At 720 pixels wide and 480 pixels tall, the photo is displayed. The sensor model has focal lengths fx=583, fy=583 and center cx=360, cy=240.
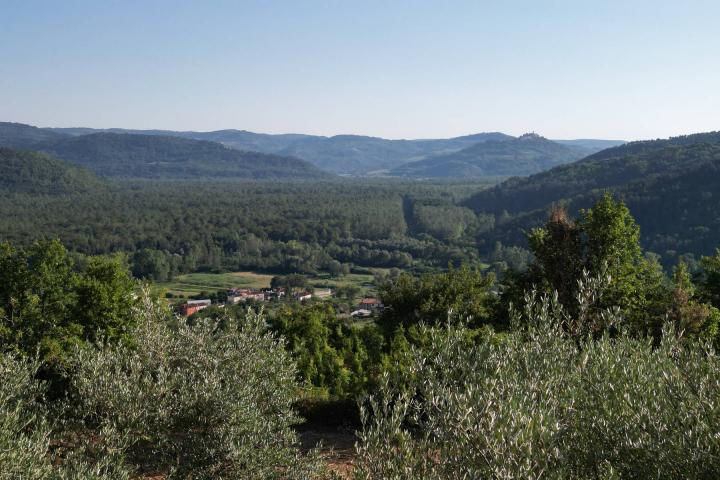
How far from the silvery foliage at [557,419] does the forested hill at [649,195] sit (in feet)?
121

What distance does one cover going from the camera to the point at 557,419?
22.0ft

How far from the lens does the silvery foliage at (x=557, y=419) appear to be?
5.79 meters

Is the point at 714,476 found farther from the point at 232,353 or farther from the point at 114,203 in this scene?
the point at 114,203

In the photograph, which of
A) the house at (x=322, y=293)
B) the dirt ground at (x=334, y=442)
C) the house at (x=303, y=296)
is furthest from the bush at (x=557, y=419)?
the house at (x=322, y=293)

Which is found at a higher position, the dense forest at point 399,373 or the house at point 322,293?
the dense forest at point 399,373

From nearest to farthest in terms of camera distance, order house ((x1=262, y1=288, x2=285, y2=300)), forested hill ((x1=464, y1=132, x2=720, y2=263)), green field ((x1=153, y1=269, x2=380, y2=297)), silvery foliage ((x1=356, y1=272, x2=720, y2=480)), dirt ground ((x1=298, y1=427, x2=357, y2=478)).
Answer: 1. silvery foliage ((x1=356, y1=272, x2=720, y2=480))
2. dirt ground ((x1=298, y1=427, x2=357, y2=478))
3. house ((x1=262, y1=288, x2=285, y2=300))
4. green field ((x1=153, y1=269, x2=380, y2=297))
5. forested hill ((x1=464, y1=132, x2=720, y2=263))

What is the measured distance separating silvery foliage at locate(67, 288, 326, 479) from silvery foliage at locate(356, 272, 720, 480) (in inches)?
101

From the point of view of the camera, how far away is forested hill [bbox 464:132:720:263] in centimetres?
8119

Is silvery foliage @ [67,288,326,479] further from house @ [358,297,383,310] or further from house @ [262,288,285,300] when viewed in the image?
house @ [262,288,285,300]

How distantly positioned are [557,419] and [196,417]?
545 centimetres

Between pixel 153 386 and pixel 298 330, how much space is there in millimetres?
16837

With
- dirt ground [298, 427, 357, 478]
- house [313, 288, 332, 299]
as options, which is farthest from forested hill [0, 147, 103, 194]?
dirt ground [298, 427, 357, 478]

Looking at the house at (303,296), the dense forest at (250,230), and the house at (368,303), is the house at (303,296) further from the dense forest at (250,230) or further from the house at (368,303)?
the dense forest at (250,230)

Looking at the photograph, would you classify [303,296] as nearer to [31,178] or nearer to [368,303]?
[368,303]
